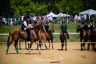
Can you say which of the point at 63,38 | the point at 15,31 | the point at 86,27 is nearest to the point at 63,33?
the point at 63,38

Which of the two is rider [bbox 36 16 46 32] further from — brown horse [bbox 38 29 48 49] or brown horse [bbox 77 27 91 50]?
brown horse [bbox 77 27 91 50]

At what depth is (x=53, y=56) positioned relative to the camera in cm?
354

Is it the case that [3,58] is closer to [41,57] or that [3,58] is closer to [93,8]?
[41,57]

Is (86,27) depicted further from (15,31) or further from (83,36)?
(15,31)

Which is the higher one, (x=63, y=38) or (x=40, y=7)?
(x=40, y=7)

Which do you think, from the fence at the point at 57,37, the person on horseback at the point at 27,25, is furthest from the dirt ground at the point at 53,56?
the person on horseback at the point at 27,25

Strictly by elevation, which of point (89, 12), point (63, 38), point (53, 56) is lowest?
point (53, 56)

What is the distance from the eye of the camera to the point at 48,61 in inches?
139

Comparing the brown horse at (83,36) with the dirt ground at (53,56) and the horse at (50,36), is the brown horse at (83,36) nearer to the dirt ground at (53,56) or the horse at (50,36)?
the dirt ground at (53,56)

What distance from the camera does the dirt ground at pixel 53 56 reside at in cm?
352

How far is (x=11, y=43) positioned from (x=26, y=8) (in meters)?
0.23

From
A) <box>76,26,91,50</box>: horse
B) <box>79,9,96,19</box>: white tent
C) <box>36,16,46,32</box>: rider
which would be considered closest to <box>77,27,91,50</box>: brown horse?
<box>76,26,91,50</box>: horse

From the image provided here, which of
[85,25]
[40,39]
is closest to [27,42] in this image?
[40,39]

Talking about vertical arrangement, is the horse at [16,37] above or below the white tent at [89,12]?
below
